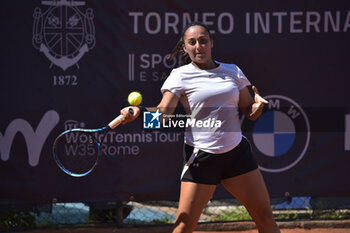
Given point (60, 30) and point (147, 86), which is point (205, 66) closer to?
point (147, 86)

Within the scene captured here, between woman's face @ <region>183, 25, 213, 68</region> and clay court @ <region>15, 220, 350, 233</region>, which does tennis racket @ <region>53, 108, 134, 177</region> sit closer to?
clay court @ <region>15, 220, 350, 233</region>

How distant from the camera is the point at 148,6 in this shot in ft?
15.8

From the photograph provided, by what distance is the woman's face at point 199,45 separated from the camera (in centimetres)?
319

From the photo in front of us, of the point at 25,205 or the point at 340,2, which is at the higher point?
the point at 340,2

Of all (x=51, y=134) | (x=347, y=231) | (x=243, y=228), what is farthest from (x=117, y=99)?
(x=347, y=231)

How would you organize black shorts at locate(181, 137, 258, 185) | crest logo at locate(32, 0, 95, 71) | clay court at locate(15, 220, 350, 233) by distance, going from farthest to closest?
1. clay court at locate(15, 220, 350, 233)
2. crest logo at locate(32, 0, 95, 71)
3. black shorts at locate(181, 137, 258, 185)

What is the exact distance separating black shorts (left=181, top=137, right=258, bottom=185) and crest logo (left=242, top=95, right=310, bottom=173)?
1744mm

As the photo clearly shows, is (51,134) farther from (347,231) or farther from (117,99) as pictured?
(347,231)

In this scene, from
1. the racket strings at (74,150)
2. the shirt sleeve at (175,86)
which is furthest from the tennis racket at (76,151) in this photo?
the shirt sleeve at (175,86)

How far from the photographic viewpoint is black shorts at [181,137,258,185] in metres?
3.11

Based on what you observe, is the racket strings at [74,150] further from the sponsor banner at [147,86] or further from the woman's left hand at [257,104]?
the woman's left hand at [257,104]

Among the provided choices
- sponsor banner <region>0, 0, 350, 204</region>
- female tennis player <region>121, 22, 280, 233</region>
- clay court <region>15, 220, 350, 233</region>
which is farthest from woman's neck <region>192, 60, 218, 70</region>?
clay court <region>15, 220, 350, 233</region>

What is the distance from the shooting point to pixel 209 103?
10.3ft

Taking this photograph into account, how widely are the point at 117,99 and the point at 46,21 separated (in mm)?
980
